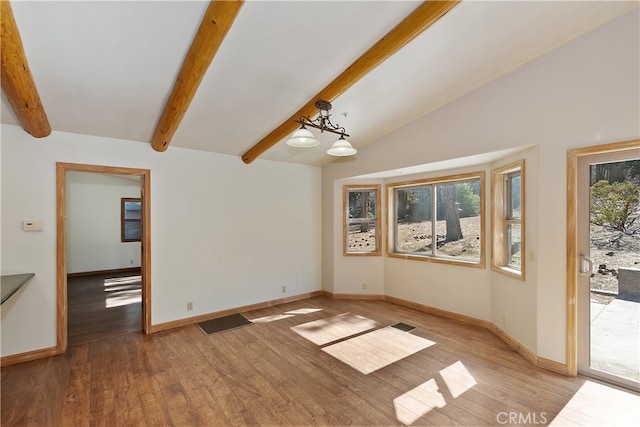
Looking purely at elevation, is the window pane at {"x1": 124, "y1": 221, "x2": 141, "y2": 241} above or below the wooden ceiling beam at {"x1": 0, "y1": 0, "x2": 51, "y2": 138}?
below

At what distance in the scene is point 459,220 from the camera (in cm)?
436

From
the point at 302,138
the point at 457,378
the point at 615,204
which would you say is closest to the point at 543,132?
the point at 615,204

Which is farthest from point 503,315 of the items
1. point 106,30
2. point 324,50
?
point 106,30

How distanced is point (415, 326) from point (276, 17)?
392 cm

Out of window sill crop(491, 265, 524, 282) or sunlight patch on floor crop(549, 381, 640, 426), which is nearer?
sunlight patch on floor crop(549, 381, 640, 426)

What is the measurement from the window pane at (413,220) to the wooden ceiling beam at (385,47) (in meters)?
2.60

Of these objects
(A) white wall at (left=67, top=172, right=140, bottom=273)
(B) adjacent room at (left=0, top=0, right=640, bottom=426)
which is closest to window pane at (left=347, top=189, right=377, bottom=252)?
(B) adjacent room at (left=0, top=0, right=640, bottom=426)

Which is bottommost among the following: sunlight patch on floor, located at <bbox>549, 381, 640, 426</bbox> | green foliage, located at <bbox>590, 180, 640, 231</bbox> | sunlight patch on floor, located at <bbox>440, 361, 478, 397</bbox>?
sunlight patch on floor, located at <bbox>440, 361, 478, 397</bbox>

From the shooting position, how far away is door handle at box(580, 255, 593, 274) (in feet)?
8.52

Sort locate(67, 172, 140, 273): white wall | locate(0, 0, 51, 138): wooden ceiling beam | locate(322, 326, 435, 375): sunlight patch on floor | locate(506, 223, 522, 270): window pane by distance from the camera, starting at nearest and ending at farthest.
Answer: locate(0, 0, 51, 138): wooden ceiling beam < locate(322, 326, 435, 375): sunlight patch on floor < locate(506, 223, 522, 270): window pane < locate(67, 172, 140, 273): white wall

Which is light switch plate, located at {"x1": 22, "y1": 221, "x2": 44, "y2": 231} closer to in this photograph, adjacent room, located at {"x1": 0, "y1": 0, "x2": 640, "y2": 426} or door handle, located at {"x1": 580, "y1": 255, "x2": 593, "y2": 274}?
adjacent room, located at {"x1": 0, "y1": 0, "x2": 640, "y2": 426}

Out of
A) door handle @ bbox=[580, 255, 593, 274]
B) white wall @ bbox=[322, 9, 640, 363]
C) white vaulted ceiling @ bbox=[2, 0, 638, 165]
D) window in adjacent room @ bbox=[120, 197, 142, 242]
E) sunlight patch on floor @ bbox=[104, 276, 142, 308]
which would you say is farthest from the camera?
window in adjacent room @ bbox=[120, 197, 142, 242]

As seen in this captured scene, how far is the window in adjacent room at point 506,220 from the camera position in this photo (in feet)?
11.4

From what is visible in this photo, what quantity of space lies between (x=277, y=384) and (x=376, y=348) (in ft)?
4.11
